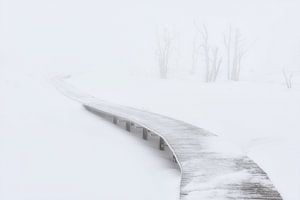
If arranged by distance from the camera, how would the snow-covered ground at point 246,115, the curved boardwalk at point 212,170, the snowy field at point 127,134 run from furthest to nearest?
the snow-covered ground at point 246,115, the snowy field at point 127,134, the curved boardwalk at point 212,170

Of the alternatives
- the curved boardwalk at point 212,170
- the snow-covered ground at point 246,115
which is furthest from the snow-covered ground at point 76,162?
the snow-covered ground at point 246,115

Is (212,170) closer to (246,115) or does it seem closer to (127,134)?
(127,134)

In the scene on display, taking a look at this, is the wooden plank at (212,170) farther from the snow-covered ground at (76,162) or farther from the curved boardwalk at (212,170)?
the snow-covered ground at (76,162)

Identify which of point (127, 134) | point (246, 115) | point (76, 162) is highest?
point (76, 162)

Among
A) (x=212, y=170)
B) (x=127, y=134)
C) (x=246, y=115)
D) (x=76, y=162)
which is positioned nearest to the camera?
(x=212, y=170)

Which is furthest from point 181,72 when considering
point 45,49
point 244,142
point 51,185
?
point 51,185

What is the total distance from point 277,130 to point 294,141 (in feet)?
5.28

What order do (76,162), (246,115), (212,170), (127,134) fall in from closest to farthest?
(212,170) → (76,162) → (127,134) → (246,115)

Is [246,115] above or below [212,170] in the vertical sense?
below

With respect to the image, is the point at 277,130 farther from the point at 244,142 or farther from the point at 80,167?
the point at 80,167

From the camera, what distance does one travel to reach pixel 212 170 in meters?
8.49

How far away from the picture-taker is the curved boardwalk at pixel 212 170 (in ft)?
23.4

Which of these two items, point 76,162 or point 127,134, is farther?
point 127,134

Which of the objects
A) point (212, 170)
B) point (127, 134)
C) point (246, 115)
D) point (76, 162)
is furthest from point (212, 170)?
point (246, 115)
